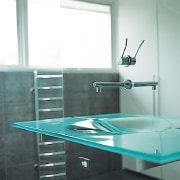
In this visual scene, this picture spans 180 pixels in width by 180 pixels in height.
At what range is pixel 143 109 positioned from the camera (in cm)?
219

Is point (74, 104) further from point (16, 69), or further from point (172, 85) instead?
point (172, 85)

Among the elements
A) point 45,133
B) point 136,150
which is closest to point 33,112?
point 45,133

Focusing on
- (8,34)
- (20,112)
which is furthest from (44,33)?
(20,112)

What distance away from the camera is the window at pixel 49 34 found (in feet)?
9.91

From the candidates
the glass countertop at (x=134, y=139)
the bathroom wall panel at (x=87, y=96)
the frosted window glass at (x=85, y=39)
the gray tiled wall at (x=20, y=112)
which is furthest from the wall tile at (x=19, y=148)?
the glass countertop at (x=134, y=139)

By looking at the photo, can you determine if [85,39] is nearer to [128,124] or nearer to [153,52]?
[153,52]

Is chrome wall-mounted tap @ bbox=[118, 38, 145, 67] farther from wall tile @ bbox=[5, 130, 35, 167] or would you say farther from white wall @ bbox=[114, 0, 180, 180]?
wall tile @ bbox=[5, 130, 35, 167]

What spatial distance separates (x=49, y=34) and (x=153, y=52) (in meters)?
1.97

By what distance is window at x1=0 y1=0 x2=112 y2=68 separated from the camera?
3020mm

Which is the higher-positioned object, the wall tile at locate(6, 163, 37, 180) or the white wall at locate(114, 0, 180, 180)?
the white wall at locate(114, 0, 180, 180)

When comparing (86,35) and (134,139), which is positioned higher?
(86,35)

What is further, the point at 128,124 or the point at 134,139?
the point at 128,124

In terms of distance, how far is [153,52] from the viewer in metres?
2.18

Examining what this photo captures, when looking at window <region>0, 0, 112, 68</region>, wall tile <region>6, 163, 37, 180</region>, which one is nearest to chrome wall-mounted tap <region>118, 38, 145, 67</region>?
window <region>0, 0, 112, 68</region>
